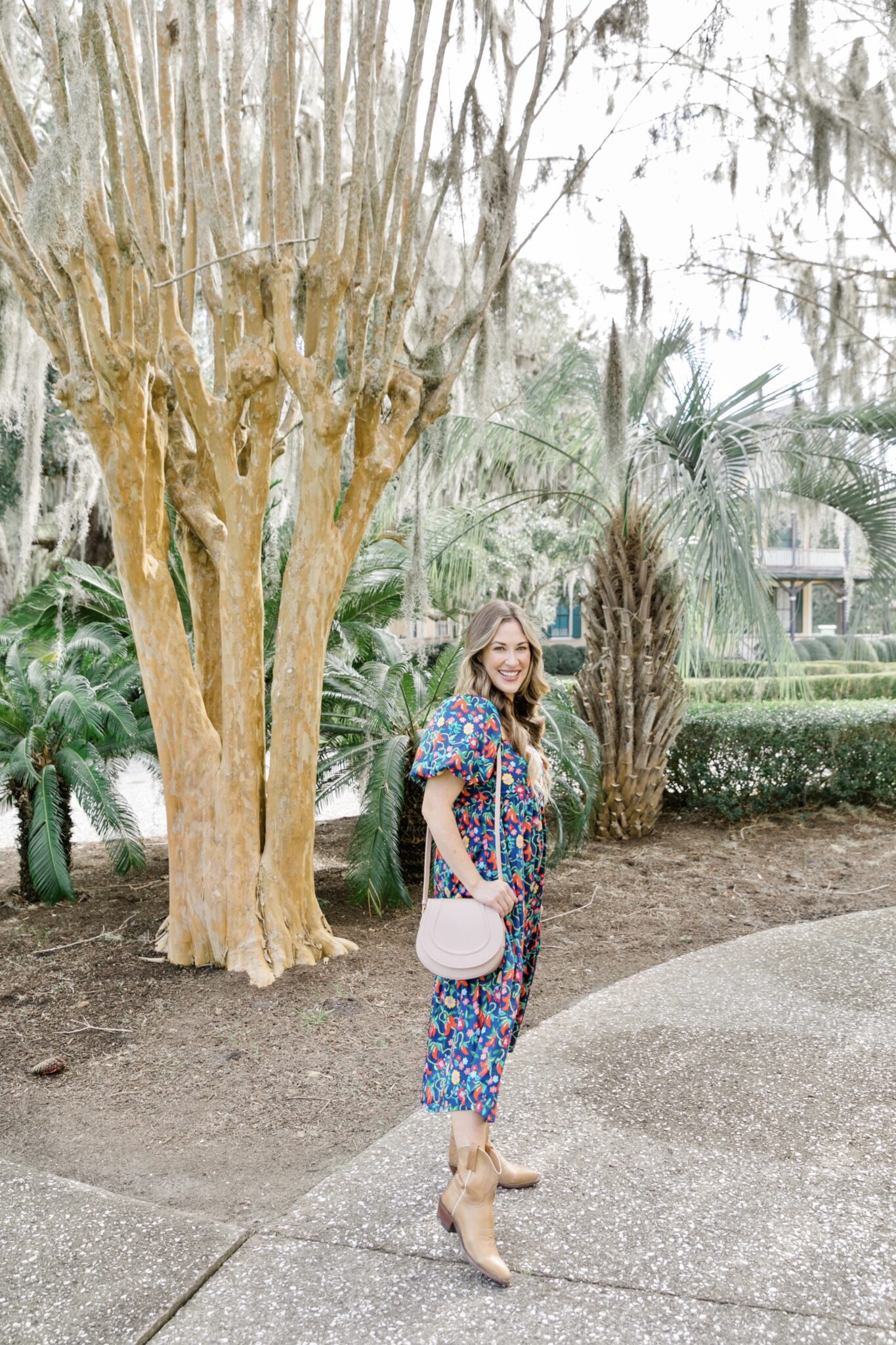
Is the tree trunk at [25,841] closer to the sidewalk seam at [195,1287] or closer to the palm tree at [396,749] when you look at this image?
the palm tree at [396,749]

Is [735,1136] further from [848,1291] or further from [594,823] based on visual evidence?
[594,823]

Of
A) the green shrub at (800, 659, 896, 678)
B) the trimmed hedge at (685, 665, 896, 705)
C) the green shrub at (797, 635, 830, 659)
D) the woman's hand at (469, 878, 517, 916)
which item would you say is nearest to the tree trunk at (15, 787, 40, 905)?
the woman's hand at (469, 878, 517, 916)

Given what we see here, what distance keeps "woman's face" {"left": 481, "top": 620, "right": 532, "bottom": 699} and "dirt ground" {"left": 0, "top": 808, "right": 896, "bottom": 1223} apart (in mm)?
1536

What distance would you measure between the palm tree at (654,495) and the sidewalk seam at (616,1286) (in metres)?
5.23

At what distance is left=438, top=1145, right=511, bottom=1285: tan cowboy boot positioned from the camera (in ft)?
7.91

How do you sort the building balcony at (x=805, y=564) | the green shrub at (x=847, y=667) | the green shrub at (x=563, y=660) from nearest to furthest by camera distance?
the green shrub at (x=847, y=667) < the green shrub at (x=563, y=660) < the building balcony at (x=805, y=564)

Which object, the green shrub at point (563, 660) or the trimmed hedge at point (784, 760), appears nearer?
the trimmed hedge at point (784, 760)

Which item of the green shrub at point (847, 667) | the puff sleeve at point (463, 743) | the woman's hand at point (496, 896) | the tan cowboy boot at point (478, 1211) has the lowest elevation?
the tan cowboy boot at point (478, 1211)

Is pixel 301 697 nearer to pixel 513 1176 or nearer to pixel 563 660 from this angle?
pixel 513 1176

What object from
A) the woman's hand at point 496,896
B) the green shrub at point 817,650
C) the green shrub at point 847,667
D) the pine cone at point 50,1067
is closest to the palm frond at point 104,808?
the pine cone at point 50,1067

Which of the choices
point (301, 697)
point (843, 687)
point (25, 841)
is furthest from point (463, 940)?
point (843, 687)

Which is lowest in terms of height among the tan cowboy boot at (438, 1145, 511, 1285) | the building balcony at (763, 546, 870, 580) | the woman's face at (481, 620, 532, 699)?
the tan cowboy boot at (438, 1145, 511, 1285)

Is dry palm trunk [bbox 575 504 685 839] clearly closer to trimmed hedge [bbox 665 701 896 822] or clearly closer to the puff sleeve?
trimmed hedge [bbox 665 701 896 822]

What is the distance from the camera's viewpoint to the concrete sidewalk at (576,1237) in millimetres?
2266
